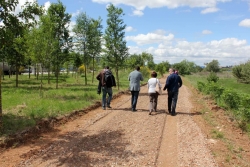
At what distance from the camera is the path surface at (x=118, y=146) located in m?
5.51

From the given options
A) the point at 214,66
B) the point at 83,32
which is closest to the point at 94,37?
the point at 83,32

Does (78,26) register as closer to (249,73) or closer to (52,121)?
(52,121)

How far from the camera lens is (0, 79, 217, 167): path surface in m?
5.51

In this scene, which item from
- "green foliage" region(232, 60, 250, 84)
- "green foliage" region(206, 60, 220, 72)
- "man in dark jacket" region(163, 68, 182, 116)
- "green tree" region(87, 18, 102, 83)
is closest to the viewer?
"man in dark jacket" region(163, 68, 182, 116)

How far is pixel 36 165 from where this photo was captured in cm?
530

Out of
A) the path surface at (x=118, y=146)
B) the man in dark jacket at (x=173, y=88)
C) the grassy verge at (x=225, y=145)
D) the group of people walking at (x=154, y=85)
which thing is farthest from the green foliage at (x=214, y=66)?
the path surface at (x=118, y=146)

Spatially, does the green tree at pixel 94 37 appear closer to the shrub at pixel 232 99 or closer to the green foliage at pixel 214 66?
the shrub at pixel 232 99

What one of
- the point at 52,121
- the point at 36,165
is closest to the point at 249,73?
the point at 52,121

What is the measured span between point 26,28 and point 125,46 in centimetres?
1282

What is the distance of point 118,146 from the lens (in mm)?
6539

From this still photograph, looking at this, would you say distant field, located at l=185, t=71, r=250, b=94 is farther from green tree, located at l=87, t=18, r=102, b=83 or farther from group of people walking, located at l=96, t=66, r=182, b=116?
green tree, located at l=87, t=18, r=102, b=83

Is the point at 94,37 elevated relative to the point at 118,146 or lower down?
elevated

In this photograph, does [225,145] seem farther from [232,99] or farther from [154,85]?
[232,99]

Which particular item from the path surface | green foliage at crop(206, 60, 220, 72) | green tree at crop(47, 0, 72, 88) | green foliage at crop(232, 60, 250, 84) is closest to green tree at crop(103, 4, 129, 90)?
green tree at crop(47, 0, 72, 88)
